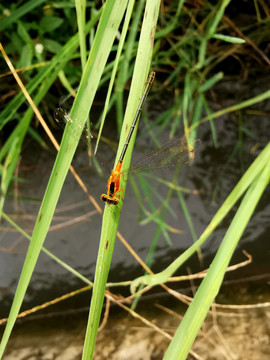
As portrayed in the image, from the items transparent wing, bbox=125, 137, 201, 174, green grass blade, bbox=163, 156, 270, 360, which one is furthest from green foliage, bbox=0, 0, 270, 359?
transparent wing, bbox=125, 137, 201, 174

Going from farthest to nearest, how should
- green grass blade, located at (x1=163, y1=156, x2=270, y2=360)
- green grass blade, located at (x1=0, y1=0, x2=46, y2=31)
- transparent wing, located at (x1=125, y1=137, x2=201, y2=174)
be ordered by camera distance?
green grass blade, located at (x1=0, y1=0, x2=46, y2=31) < transparent wing, located at (x1=125, y1=137, x2=201, y2=174) < green grass blade, located at (x1=163, y1=156, x2=270, y2=360)

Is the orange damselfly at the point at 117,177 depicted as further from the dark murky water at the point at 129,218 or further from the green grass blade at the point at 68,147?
the dark murky water at the point at 129,218

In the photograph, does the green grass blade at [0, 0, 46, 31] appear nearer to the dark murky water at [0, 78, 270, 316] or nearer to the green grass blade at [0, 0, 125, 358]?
the dark murky water at [0, 78, 270, 316]

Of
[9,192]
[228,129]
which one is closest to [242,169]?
[228,129]

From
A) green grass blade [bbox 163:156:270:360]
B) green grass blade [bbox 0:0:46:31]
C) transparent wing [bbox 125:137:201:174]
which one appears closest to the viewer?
green grass blade [bbox 163:156:270:360]

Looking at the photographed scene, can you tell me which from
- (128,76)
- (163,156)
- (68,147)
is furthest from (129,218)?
(68,147)

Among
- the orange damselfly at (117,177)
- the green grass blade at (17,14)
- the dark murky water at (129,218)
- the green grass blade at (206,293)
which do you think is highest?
the green grass blade at (17,14)

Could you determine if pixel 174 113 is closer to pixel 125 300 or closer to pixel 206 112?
pixel 206 112

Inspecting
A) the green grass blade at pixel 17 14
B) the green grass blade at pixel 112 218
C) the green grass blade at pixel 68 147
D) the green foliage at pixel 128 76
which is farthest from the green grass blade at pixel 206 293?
the green grass blade at pixel 17 14

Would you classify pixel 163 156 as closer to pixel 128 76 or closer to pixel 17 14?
pixel 128 76

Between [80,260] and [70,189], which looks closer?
[80,260]

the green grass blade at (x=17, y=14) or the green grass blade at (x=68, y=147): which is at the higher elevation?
the green grass blade at (x=17, y=14)
